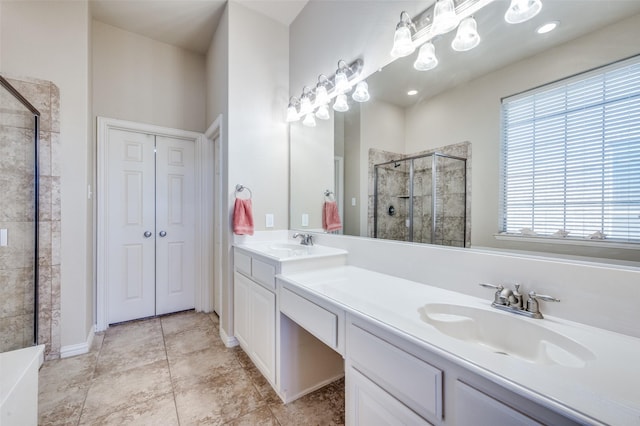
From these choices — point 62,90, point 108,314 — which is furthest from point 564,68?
point 108,314

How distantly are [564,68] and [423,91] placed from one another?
1.87 feet

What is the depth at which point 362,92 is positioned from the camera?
1729mm

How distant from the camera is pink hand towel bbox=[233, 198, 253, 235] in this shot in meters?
2.16

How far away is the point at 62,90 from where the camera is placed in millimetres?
2080

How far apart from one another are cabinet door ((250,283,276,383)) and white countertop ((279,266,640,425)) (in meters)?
0.56

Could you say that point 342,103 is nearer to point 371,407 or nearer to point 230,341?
point 371,407

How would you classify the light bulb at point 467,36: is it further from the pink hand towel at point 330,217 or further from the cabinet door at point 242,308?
the cabinet door at point 242,308

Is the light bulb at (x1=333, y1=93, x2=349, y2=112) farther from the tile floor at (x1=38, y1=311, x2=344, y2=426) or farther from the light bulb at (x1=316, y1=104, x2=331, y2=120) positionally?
the tile floor at (x1=38, y1=311, x2=344, y2=426)

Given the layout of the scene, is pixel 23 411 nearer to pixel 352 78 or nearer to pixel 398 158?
pixel 398 158

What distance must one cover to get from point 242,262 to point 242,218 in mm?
367

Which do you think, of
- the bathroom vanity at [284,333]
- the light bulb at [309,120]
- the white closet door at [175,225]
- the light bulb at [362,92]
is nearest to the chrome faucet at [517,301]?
the bathroom vanity at [284,333]

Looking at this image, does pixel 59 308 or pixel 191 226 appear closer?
pixel 59 308

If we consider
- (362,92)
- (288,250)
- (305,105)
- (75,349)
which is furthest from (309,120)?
(75,349)

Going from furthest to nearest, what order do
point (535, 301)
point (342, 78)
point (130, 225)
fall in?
point (130, 225) → point (342, 78) → point (535, 301)
